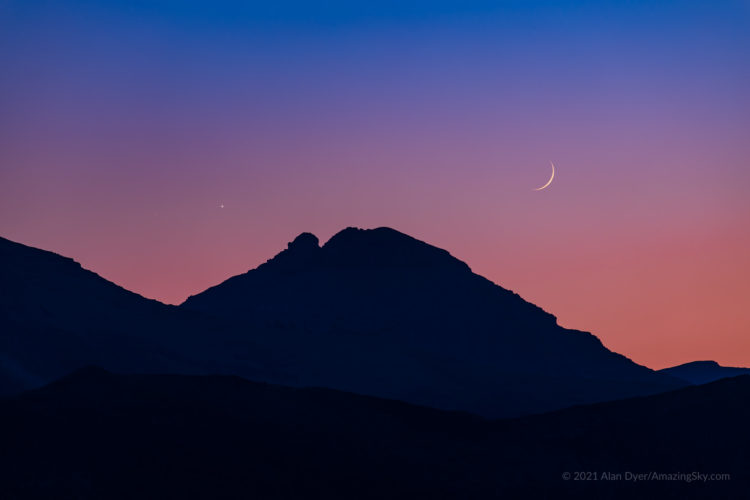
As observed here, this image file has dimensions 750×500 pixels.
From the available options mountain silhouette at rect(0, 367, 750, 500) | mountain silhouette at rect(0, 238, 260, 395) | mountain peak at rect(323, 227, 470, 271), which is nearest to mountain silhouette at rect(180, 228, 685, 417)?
mountain peak at rect(323, 227, 470, 271)

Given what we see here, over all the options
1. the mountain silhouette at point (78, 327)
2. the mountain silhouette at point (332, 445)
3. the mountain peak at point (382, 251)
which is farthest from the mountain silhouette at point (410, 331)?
the mountain silhouette at point (332, 445)

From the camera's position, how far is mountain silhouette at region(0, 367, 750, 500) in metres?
36.2

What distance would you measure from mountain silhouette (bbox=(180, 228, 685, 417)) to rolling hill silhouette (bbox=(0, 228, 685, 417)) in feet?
0.77

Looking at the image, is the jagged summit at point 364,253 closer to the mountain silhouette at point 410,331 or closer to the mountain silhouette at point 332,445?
the mountain silhouette at point 410,331

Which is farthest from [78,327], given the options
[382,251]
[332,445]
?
[382,251]

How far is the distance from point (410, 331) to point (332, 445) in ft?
295

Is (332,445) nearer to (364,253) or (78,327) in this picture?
(78,327)

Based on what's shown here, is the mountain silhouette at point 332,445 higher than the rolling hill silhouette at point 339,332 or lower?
lower

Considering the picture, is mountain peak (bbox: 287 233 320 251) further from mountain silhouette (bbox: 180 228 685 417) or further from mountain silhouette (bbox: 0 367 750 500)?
mountain silhouette (bbox: 0 367 750 500)

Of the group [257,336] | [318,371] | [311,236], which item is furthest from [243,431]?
[311,236]

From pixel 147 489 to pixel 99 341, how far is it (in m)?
53.3

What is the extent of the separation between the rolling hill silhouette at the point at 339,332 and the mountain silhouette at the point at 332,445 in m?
23.9

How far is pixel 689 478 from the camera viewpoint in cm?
4038

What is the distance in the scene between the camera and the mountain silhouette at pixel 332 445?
36.2m
